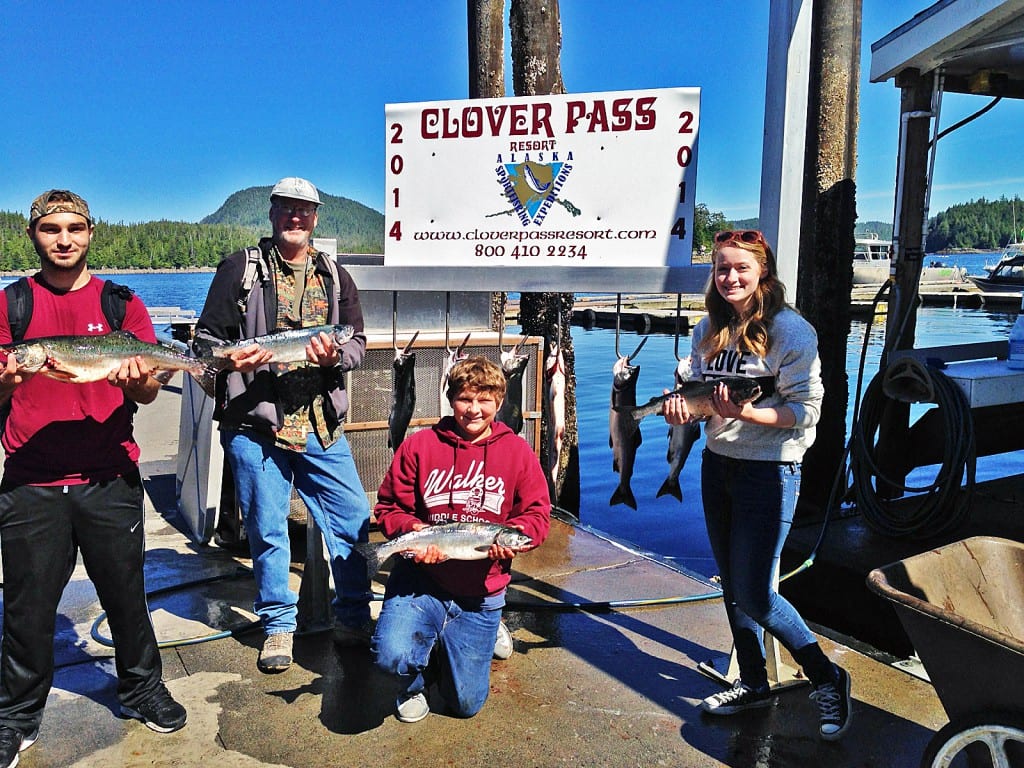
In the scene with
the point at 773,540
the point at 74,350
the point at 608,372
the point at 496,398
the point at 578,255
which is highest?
the point at 578,255

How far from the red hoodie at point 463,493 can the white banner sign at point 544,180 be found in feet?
4.55

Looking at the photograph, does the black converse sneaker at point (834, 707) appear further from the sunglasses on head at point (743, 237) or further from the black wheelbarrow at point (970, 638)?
the sunglasses on head at point (743, 237)

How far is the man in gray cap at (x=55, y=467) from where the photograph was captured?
322 centimetres

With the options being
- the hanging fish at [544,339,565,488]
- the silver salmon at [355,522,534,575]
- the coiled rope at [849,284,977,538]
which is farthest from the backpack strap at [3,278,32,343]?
the coiled rope at [849,284,977,538]

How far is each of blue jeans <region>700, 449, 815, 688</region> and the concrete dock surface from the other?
0.46 meters

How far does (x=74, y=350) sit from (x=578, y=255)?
2534 mm

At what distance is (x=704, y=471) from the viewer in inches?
145

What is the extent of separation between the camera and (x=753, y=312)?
3453mm

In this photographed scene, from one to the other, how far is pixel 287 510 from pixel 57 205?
1672mm

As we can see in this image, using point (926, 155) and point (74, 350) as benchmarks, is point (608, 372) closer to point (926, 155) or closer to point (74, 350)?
point (926, 155)

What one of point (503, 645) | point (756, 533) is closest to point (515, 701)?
point (503, 645)

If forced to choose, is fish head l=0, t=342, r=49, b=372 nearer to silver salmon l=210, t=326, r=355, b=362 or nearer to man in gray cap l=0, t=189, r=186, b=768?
man in gray cap l=0, t=189, r=186, b=768

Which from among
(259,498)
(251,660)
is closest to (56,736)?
(251,660)

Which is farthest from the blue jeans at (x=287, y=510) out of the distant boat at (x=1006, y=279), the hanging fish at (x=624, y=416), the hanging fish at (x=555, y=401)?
the distant boat at (x=1006, y=279)
